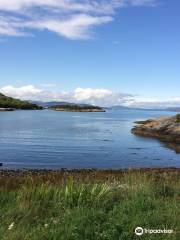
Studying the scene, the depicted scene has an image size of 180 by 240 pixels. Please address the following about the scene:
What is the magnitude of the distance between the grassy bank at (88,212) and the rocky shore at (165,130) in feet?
174

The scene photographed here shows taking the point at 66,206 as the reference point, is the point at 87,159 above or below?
below

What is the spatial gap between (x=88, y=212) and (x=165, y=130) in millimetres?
72012

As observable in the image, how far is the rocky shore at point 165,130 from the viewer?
71363mm

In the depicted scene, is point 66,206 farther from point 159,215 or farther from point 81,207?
point 159,215

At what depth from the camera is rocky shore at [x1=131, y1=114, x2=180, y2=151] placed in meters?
71.4

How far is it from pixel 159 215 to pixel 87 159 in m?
37.4

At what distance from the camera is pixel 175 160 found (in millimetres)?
50094

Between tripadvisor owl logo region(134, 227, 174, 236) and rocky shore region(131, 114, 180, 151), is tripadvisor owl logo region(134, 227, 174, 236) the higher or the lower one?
the higher one

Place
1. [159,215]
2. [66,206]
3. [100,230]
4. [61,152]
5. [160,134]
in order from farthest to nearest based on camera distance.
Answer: [160,134] → [61,152] → [66,206] → [159,215] → [100,230]

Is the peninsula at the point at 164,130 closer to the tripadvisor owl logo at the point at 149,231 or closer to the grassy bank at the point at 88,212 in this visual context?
the grassy bank at the point at 88,212

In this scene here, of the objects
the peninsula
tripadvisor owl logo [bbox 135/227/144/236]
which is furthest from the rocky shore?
tripadvisor owl logo [bbox 135/227/144/236]

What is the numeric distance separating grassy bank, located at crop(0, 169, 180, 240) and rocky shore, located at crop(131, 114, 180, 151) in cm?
Answer: 5308

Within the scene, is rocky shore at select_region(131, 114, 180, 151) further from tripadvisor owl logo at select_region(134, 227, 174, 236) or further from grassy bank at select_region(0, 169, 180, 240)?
tripadvisor owl logo at select_region(134, 227, 174, 236)

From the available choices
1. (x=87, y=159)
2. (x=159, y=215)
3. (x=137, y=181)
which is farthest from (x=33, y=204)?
(x=87, y=159)
